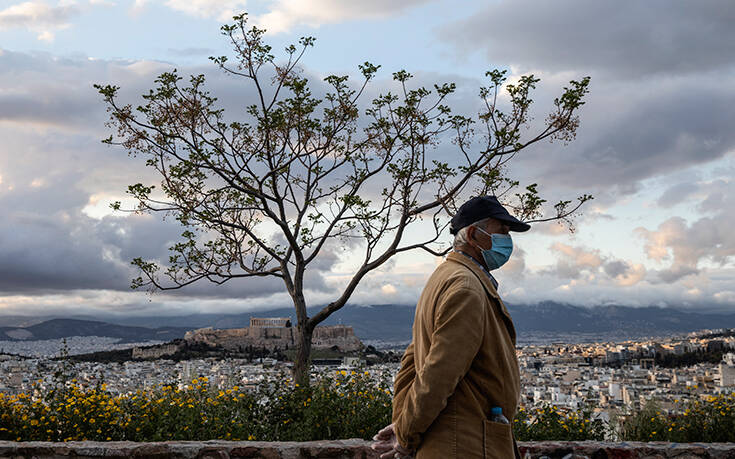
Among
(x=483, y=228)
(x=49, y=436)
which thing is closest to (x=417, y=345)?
(x=483, y=228)

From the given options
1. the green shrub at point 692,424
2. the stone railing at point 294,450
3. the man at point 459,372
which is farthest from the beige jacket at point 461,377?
the green shrub at point 692,424

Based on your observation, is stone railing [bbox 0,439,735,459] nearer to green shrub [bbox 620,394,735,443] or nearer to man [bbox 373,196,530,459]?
green shrub [bbox 620,394,735,443]

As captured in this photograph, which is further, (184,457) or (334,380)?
(334,380)

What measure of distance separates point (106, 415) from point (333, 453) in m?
2.67

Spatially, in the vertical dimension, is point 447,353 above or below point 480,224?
below

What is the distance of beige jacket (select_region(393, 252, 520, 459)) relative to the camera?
7.96 ft

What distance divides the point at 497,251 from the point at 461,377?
2.23ft

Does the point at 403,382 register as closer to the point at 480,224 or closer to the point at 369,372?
the point at 480,224

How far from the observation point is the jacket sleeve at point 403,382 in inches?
109

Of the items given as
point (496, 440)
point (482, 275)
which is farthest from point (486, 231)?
point (496, 440)

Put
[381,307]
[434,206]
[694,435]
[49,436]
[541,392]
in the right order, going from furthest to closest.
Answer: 1. [381,307]
2. [434,206]
3. [541,392]
4. [694,435]
5. [49,436]

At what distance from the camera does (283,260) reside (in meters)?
9.45

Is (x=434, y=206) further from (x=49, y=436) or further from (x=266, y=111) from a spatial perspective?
(x=49, y=436)

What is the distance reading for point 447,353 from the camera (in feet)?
7.91
